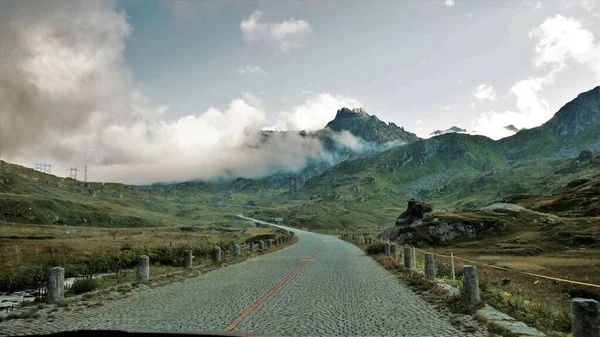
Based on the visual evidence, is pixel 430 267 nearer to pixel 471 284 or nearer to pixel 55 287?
pixel 471 284

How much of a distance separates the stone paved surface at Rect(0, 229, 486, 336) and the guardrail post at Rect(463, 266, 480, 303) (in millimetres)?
1253

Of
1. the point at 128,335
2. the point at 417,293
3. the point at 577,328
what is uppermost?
the point at 128,335

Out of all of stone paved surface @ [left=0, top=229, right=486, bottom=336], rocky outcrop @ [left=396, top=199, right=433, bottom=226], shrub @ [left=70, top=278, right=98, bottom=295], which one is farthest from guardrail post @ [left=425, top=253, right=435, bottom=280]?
rocky outcrop @ [left=396, top=199, right=433, bottom=226]

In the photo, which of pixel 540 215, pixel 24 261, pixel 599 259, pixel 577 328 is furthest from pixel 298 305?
pixel 540 215

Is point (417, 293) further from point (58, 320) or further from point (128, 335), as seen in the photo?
point (128, 335)

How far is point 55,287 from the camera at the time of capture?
14227mm

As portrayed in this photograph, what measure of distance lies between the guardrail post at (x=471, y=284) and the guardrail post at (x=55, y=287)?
505 inches

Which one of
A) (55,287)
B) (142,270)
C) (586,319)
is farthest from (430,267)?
(55,287)

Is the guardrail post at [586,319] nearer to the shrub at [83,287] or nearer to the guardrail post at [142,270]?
the shrub at [83,287]

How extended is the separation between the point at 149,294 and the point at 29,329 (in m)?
6.11

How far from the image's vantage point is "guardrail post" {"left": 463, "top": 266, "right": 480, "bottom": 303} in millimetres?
12672

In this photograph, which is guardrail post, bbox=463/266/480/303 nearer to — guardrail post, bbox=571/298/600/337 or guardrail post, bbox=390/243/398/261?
guardrail post, bbox=571/298/600/337

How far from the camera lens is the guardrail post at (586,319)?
697 centimetres

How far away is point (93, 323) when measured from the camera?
1066cm
